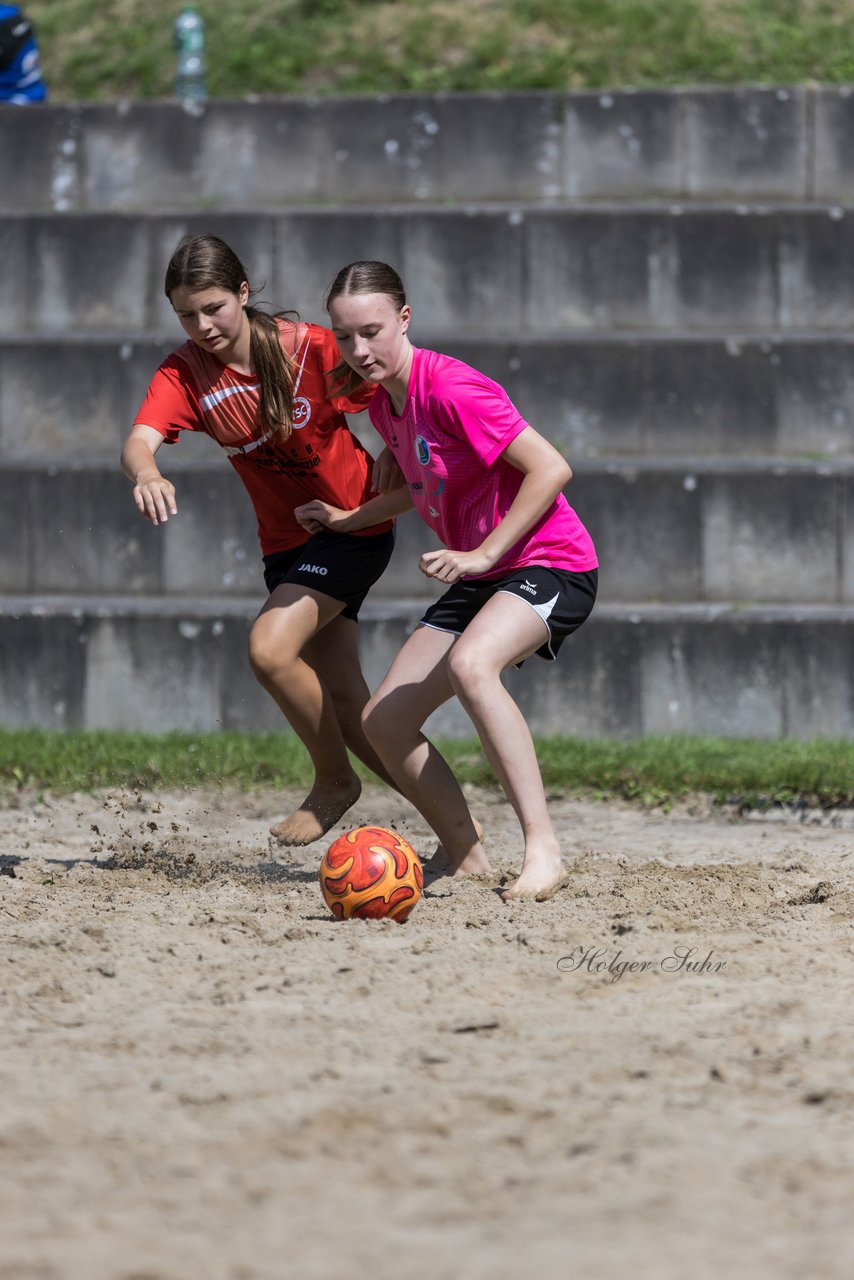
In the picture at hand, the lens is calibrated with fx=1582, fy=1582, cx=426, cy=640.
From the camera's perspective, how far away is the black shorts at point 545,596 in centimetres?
440

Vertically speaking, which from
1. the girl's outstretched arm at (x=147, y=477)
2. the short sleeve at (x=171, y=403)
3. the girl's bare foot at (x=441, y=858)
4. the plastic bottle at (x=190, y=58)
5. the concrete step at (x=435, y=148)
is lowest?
the girl's bare foot at (x=441, y=858)

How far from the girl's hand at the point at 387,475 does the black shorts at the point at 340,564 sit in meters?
0.22

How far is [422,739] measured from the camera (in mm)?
4652

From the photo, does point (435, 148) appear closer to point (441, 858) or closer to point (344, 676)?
point (344, 676)

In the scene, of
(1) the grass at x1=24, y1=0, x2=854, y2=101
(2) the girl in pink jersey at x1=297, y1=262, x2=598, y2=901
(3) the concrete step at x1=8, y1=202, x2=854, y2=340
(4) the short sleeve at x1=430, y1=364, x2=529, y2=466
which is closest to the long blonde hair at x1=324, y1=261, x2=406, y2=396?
(2) the girl in pink jersey at x1=297, y1=262, x2=598, y2=901

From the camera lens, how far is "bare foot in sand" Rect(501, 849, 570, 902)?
429cm

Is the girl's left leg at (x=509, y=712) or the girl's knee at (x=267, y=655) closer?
the girl's left leg at (x=509, y=712)

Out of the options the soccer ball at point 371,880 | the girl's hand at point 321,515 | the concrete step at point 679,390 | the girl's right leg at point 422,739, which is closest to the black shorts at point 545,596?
the girl's right leg at point 422,739

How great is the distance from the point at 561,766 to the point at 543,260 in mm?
3559

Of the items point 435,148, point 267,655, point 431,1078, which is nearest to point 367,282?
point 267,655

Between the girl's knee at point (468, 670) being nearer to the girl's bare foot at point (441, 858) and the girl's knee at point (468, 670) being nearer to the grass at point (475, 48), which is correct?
the girl's bare foot at point (441, 858)

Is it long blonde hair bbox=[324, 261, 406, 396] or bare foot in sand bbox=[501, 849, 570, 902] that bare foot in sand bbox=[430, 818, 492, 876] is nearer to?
bare foot in sand bbox=[501, 849, 570, 902]

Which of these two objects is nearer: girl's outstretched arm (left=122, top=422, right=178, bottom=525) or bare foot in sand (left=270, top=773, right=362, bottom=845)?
girl's outstretched arm (left=122, top=422, right=178, bottom=525)

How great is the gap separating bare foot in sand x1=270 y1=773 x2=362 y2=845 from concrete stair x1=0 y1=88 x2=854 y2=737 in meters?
2.05
